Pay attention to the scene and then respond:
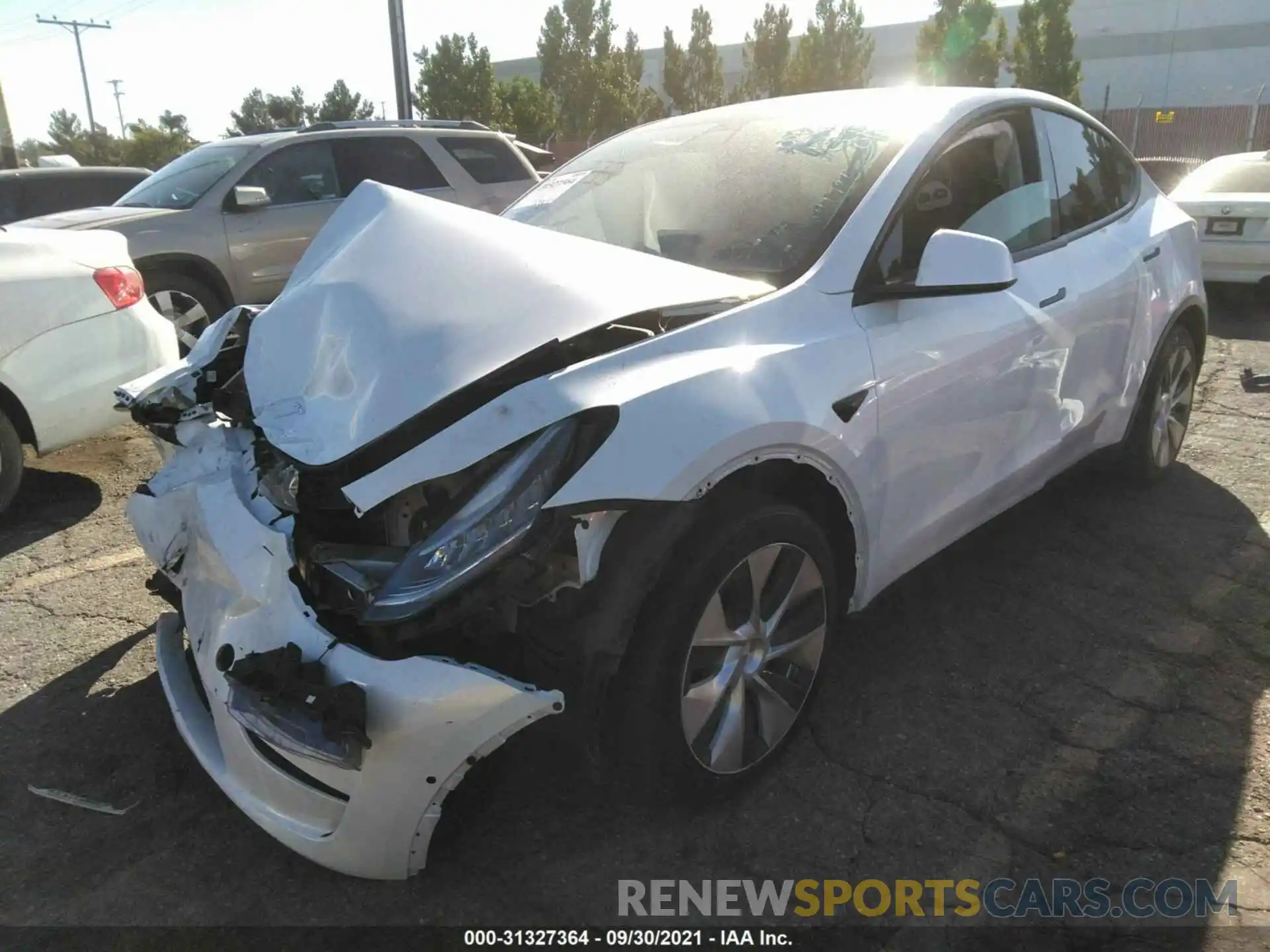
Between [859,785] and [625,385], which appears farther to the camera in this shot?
[859,785]

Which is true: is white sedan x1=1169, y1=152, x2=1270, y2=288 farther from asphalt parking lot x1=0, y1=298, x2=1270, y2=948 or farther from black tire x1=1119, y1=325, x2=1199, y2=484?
asphalt parking lot x1=0, y1=298, x2=1270, y2=948

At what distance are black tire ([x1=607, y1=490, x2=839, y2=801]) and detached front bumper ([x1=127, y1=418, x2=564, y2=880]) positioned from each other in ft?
0.90

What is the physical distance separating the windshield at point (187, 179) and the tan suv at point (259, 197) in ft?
0.04

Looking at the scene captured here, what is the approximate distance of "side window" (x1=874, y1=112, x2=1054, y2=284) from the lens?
2762 millimetres

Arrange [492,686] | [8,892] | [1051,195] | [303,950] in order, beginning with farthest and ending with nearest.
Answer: [1051,195] → [8,892] → [303,950] → [492,686]

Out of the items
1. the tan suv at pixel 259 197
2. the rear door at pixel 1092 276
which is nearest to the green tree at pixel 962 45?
the tan suv at pixel 259 197

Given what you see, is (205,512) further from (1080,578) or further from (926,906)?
(1080,578)

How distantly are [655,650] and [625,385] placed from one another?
58 cm

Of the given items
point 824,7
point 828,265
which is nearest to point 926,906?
point 828,265

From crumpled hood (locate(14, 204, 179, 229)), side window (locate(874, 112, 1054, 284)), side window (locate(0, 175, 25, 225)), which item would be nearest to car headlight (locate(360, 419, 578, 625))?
side window (locate(874, 112, 1054, 284))

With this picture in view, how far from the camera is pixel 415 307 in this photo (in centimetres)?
234

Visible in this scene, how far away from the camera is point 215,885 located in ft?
7.21

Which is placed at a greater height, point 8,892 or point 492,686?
point 492,686

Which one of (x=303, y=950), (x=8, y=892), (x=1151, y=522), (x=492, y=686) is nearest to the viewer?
(x=492, y=686)
